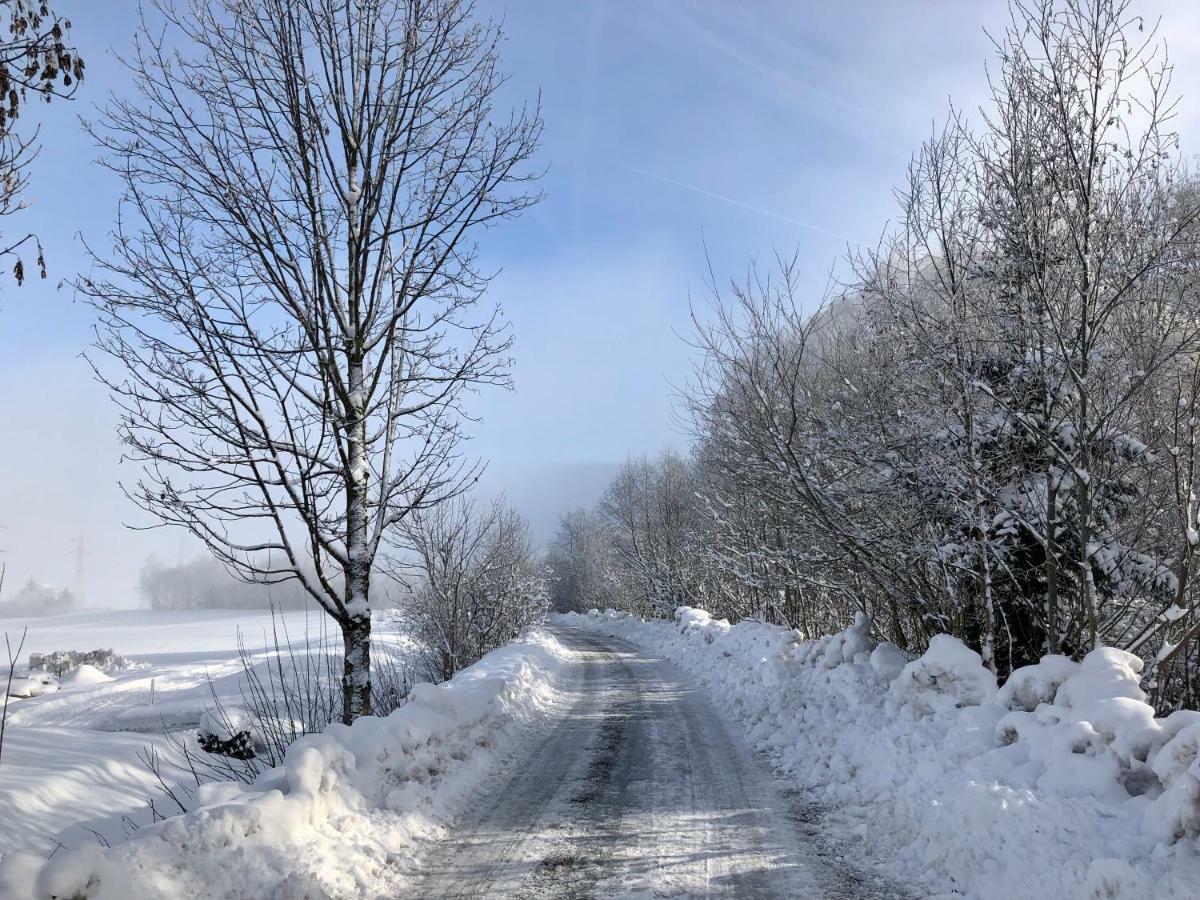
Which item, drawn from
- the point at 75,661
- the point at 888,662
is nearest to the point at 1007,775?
the point at 888,662

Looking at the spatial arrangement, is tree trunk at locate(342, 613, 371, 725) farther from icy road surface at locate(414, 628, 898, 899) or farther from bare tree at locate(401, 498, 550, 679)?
bare tree at locate(401, 498, 550, 679)

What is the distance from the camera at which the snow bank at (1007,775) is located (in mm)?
3564

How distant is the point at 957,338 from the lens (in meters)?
6.94

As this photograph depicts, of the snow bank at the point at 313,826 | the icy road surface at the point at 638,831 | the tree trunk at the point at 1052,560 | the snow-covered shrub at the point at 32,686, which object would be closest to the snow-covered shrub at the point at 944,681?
the tree trunk at the point at 1052,560

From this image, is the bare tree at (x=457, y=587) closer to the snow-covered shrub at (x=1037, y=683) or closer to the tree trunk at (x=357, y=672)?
the tree trunk at (x=357, y=672)

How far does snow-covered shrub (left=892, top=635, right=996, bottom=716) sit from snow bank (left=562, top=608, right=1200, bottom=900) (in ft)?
0.04

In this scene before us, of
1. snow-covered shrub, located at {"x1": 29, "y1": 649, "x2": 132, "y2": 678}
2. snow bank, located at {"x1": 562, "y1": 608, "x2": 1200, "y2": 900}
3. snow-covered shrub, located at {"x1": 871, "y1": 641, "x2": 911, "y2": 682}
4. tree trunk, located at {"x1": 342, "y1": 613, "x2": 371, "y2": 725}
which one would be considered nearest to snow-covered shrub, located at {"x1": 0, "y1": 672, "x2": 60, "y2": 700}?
snow-covered shrub, located at {"x1": 29, "y1": 649, "x2": 132, "y2": 678}

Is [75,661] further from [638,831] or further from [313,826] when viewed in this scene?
[638,831]

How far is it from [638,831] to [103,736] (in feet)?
45.2

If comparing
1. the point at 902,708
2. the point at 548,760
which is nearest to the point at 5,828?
the point at 548,760

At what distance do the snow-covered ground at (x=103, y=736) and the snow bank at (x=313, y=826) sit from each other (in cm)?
30

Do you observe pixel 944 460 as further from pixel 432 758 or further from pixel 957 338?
pixel 432 758

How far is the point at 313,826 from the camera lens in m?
4.68

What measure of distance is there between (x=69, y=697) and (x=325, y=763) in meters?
30.0
